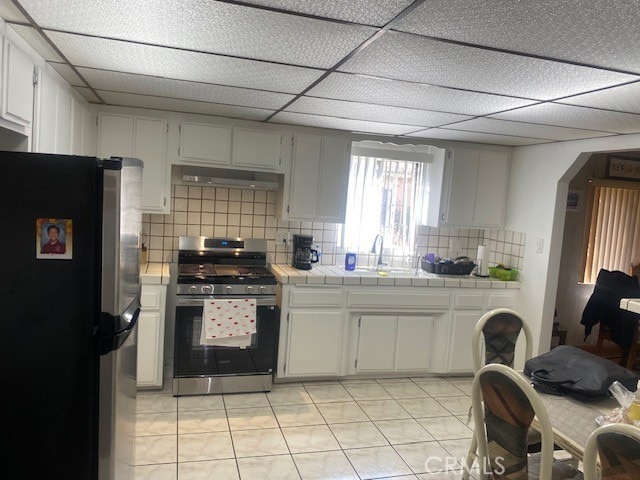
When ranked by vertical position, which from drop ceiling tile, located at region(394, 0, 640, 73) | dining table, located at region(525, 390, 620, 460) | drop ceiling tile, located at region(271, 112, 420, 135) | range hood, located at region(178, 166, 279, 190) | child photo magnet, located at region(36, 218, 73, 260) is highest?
drop ceiling tile, located at region(271, 112, 420, 135)

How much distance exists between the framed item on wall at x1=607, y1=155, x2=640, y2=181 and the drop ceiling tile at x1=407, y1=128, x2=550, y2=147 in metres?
1.32

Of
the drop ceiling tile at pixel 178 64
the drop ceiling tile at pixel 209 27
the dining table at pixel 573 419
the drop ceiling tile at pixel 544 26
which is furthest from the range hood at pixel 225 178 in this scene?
the dining table at pixel 573 419

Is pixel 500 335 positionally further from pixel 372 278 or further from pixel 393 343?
pixel 393 343

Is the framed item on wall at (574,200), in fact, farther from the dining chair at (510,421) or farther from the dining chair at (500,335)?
the dining chair at (510,421)

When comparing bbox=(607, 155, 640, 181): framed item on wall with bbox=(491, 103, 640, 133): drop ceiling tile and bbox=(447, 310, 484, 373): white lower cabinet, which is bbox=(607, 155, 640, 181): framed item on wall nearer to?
bbox=(491, 103, 640, 133): drop ceiling tile

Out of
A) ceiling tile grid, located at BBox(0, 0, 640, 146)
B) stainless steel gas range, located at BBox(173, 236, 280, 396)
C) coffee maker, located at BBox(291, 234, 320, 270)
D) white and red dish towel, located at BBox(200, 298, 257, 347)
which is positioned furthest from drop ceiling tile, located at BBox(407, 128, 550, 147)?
white and red dish towel, located at BBox(200, 298, 257, 347)

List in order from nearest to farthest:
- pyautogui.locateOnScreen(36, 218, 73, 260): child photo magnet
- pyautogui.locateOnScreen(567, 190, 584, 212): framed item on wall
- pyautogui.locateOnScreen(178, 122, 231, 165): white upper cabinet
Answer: pyautogui.locateOnScreen(36, 218, 73, 260): child photo magnet, pyautogui.locateOnScreen(178, 122, 231, 165): white upper cabinet, pyautogui.locateOnScreen(567, 190, 584, 212): framed item on wall

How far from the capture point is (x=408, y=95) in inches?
100

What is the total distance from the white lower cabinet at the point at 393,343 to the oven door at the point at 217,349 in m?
0.76

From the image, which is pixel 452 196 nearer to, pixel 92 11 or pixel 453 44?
pixel 453 44

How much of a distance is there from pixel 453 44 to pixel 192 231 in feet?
9.47

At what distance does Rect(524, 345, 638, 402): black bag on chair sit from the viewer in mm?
2123

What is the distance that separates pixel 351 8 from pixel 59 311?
1421 millimetres

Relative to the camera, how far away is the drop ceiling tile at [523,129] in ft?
10.5
